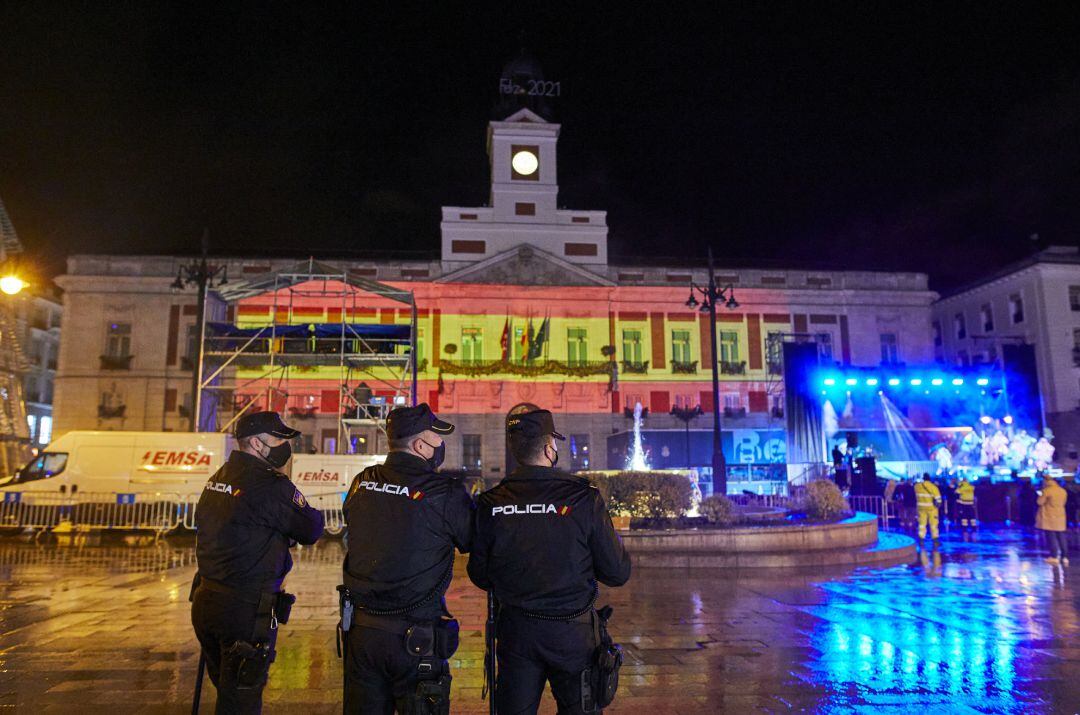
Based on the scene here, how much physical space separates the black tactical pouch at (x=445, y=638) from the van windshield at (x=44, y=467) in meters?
18.0

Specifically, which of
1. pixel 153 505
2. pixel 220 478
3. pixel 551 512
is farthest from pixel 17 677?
pixel 153 505

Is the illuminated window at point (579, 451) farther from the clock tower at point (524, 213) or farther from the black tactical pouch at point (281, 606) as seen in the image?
the black tactical pouch at point (281, 606)

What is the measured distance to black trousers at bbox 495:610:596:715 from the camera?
3.25 metres

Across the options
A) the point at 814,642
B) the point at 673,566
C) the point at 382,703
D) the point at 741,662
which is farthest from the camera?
the point at 673,566

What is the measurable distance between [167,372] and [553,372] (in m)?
19.9

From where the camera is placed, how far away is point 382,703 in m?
3.29

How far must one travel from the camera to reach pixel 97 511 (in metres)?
16.9

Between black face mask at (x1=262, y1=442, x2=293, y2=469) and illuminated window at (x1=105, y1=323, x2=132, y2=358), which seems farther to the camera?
illuminated window at (x1=105, y1=323, x2=132, y2=358)

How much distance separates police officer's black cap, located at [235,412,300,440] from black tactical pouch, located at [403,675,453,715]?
177cm

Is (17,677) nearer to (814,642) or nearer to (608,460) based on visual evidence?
(814,642)

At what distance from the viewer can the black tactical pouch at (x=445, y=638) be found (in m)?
3.27

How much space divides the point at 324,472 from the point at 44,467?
6.84m

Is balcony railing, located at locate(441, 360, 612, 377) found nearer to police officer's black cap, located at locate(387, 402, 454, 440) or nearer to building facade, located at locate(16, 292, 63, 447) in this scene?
building facade, located at locate(16, 292, 63, 447)

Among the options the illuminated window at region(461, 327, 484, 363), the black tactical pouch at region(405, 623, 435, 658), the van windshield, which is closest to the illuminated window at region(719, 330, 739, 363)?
the illuminated window at region(461, 327, 484, 363)
